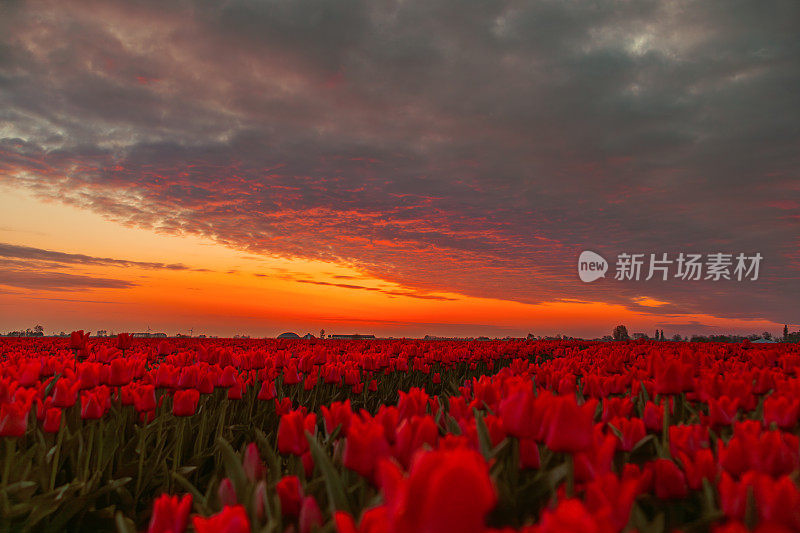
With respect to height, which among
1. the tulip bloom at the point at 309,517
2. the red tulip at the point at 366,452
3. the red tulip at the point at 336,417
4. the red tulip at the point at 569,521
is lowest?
the tulip bloom at the point at 309,517

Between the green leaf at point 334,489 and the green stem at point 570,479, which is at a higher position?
the green stem at point 570,479

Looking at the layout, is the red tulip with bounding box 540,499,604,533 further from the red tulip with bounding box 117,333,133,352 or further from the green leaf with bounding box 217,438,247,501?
the red tulip with bounding box 117,333,133,352

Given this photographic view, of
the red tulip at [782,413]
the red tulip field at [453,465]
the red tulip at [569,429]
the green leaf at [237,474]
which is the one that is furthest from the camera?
the red tulip at [782,413]

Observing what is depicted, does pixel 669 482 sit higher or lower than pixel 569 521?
lower

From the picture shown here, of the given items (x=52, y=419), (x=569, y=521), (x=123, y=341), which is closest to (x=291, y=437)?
(x=569, y=521)

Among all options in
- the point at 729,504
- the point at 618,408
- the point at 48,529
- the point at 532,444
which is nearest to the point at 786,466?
the point at 729,504

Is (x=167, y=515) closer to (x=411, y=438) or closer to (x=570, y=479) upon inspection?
(x=411, y=438)

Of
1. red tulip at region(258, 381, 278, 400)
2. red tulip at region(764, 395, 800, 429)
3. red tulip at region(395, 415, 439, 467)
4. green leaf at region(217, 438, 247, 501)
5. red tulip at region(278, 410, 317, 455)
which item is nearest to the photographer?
red tulip at region(395, 415, 439, 467)

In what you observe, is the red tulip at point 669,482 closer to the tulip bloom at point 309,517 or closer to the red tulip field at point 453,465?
the red tulip field at point 453,465

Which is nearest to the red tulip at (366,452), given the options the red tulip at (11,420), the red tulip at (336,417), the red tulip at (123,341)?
the red tulip at (336,417)

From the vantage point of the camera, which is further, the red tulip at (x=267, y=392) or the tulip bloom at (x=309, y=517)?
the red tulip at (x=267, y=392)

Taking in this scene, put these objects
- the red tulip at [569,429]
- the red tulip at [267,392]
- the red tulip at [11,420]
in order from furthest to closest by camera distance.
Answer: the red tulip at [267,392] → the red tulip at [11,420] → the red tulip at [569,429]

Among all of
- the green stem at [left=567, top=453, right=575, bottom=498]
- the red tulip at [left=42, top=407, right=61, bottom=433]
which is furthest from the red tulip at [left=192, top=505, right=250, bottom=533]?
the red tulip at [left=42, top=407, right=61, bottom=433]

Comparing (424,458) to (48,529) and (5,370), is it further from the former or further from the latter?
(5,370)
